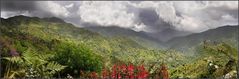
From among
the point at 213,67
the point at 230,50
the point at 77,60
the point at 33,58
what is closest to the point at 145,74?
the point at 33,58

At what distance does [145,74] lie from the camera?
468 inches

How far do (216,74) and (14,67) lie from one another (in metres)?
10.2

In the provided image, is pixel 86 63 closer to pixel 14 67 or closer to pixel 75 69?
pixel 75 69

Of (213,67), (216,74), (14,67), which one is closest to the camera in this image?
(14,67)

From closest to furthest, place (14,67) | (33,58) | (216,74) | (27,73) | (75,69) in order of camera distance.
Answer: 1. (27,73)
2. (14,67)
3. (33,58)
4. (75,69)
5. (216,74)

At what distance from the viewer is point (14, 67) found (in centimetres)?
1125

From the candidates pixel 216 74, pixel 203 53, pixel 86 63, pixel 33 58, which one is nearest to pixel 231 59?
→ pixel 216 74

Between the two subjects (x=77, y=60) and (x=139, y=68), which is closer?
(x=139, y=68)

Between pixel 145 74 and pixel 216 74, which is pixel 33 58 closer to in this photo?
pixel 145 74

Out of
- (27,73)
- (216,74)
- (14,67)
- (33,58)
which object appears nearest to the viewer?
(27,73)

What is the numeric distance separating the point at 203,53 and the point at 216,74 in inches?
118

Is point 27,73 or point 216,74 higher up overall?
point 27,73

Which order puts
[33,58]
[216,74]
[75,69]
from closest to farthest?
1. [33,58]
2. [75,69]
3. [216,74]

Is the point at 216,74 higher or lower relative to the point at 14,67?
lower
